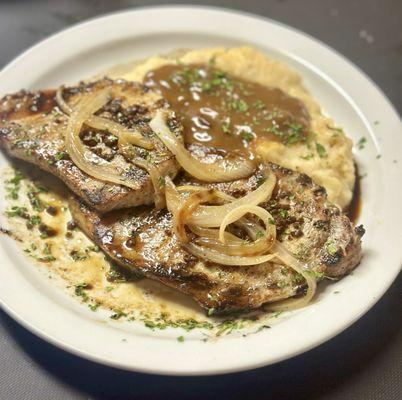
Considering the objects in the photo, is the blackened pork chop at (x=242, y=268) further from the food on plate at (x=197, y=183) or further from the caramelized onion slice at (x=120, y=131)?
the caramelized onion slice at (x=120, y=131)

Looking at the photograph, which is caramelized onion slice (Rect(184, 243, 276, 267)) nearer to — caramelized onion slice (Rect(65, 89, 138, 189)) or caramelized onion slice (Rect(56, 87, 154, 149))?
caramelized onion slice (Rect(65, 89, 138, 189))

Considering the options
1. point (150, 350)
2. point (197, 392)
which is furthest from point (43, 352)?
point (197, 392)

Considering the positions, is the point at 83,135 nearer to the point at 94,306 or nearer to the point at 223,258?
the point at 94,306

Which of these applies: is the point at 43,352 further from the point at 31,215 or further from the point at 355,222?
the point at 355,222

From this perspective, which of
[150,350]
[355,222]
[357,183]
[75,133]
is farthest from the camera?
[357,183]

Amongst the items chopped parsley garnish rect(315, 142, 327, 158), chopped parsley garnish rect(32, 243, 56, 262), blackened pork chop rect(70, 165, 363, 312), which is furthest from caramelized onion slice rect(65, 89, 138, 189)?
chopped parsley garnish rect(315, 142, 327, 158)

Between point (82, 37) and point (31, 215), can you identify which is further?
point (82, 37)

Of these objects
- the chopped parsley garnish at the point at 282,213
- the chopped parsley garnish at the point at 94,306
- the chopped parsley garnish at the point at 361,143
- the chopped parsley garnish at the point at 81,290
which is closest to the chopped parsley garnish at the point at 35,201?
the chopped parsley garnish at the point at 81,290
